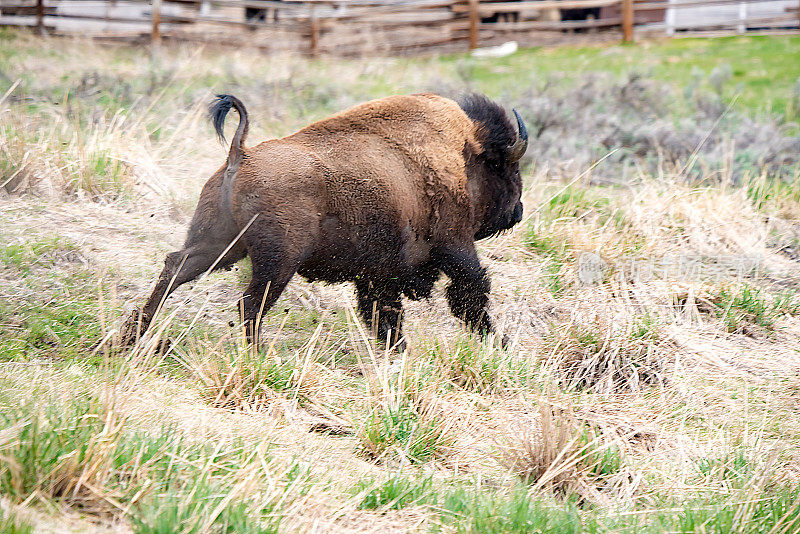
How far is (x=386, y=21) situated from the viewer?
2034cm

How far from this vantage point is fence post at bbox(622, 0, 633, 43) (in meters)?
20.1

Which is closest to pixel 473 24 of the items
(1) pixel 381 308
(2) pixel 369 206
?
(1) pixel 381 308

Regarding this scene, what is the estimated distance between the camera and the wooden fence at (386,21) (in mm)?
17953

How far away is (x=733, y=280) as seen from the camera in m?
6.05

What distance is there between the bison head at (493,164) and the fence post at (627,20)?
16.1 metres

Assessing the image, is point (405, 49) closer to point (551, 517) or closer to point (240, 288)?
point (240, 288)

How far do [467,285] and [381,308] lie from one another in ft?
1.99

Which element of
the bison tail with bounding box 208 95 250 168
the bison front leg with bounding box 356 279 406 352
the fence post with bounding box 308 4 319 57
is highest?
the fence post with bounding box 308 4 319 57

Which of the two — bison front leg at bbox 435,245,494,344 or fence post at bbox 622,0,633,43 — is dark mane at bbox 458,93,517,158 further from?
fence post at bbox 622,0,633,43

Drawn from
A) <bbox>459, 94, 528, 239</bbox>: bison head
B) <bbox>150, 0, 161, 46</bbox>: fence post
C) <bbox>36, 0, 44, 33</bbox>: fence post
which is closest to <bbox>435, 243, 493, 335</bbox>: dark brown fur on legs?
<bbox>459, 94, 528, 239</bbox>: bison head

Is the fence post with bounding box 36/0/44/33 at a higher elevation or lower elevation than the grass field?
higher

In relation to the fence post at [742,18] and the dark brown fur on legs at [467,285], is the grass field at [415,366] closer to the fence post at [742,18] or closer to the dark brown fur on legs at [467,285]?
the dark brown fur on legs at [467,285]

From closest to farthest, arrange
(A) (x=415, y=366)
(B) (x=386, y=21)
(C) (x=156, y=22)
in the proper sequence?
(A) (x=415, y=366)
(C) (x=156, y=22)
(B) (x=386, y=21)

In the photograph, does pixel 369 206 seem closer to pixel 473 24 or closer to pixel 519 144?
pixel 519 144
